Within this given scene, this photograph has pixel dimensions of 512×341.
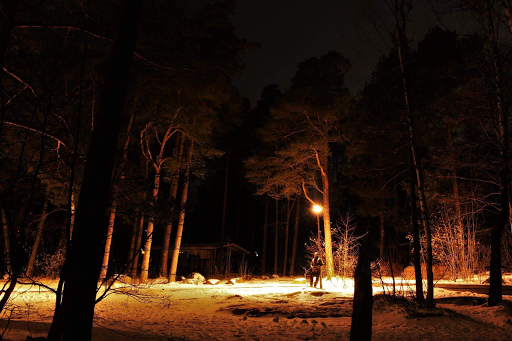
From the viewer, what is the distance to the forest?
3.47 meters

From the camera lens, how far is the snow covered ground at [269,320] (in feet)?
18.9

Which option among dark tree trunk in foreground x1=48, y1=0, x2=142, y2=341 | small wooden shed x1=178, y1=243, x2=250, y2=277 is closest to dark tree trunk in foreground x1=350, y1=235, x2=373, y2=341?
dark tree trunk in foreground x1=48, y1=0, x2=142, y2=341

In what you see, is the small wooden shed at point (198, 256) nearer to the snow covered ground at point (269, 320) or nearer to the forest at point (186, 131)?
the forest at point (186, 131)

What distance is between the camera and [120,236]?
112 ft

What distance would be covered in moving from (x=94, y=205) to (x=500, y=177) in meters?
8.55

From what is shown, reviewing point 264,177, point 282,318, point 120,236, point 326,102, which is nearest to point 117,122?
point 282,318

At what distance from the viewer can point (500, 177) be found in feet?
24.9

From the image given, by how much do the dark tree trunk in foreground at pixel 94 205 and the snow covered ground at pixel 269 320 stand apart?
3.26 feet

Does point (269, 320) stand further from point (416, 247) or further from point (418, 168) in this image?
point (418, 168)

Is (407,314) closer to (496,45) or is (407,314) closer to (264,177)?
(496,45)

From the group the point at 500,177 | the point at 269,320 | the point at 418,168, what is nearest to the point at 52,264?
the point at 269,320

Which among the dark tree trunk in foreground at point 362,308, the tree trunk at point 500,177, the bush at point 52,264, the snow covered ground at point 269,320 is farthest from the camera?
the bush at point 52,264

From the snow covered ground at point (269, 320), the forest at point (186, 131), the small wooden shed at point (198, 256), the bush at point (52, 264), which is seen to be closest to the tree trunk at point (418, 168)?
the forest at point (186, 131)

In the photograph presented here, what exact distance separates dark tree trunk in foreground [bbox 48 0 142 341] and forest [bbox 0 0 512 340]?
2cm
